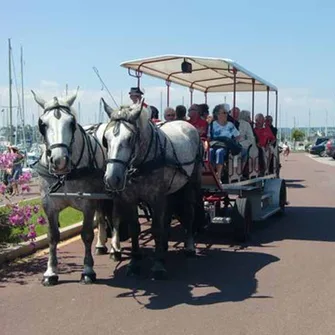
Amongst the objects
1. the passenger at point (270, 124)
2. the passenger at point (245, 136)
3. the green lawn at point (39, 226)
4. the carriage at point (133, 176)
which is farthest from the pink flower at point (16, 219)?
the passenger at point (270, 124)

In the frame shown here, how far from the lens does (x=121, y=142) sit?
6.50 m

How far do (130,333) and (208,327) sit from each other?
0.75 meters

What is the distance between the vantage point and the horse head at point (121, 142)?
20.7 feet

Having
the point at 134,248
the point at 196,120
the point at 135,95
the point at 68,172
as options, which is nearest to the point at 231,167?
the point at 196,120

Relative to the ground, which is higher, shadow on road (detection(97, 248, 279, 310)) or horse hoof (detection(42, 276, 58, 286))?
horse hoof (detection(42, 276, 58, 286))

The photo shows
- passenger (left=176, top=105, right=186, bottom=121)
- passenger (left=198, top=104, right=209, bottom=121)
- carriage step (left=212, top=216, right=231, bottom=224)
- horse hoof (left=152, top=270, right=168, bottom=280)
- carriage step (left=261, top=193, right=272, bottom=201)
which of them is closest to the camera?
horse hoof (left=152, top=270, right=168, bottom=280)

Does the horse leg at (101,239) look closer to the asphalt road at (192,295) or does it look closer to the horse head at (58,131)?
the asphalt road at (192,295)

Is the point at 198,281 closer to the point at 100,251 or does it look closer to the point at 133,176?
the point at 133,176

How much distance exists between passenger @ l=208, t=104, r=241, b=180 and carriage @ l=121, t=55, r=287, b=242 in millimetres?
243

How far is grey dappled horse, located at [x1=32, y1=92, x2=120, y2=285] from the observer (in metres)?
6.44

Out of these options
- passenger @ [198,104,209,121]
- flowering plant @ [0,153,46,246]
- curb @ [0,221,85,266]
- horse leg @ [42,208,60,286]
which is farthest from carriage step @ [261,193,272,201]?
horse leg @ [42,208,60,286]

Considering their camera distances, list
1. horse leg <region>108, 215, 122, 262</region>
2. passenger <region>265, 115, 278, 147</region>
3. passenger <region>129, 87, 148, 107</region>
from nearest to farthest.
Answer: horse leg <region>108, 215, 122, 262</region> < passenger <region>129, 87, 148, 107</region> < passenger <region>265, 115, 278, 147</region>

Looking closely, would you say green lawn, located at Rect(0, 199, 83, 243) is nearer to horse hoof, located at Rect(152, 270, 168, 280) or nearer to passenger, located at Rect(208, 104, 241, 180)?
horse hoof, located at Rect(152, 270, 168, 280)

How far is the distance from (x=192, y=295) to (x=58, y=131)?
239 cm
